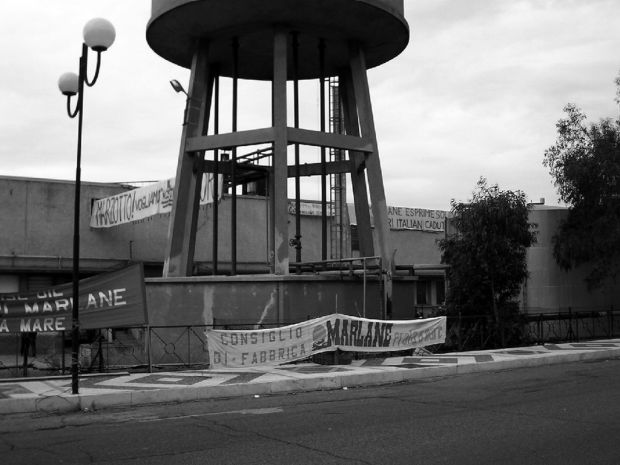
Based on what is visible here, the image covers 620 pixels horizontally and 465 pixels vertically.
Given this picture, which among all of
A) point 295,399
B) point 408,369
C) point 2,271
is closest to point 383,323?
point 408,369

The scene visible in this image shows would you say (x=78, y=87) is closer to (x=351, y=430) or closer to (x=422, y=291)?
(x=351, y=430)

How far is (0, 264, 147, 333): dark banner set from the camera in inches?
654

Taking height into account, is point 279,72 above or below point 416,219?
above

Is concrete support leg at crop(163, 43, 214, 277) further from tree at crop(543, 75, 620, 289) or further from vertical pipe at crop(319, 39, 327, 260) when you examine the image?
tree at crop(543, 75, 620, 289)

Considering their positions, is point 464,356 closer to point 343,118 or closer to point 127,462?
point 343,118

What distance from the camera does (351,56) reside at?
81.1 ft

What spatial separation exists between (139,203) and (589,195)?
60.3 ft

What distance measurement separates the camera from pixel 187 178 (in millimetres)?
24594

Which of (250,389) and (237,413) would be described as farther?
(250,389)

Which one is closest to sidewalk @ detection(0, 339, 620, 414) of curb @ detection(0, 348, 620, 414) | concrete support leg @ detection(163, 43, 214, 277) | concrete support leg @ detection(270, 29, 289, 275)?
curb @ detection(0, 348, 620, 414)

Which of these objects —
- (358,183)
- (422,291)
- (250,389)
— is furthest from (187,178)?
(422,291)

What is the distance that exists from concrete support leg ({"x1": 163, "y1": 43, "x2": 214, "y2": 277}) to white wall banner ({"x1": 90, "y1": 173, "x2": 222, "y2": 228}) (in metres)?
3.70

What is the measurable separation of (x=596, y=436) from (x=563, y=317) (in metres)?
19.3

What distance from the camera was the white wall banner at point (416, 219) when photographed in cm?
4650
